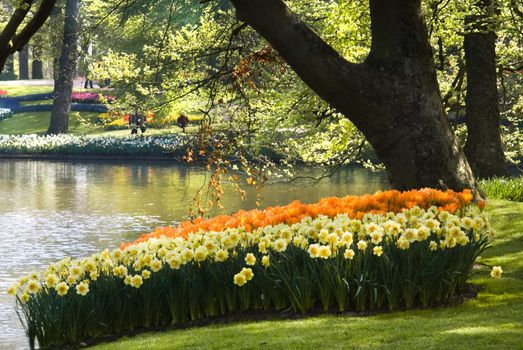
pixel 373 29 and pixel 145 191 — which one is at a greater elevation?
pixel 373 29

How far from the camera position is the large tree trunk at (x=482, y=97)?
20.4m

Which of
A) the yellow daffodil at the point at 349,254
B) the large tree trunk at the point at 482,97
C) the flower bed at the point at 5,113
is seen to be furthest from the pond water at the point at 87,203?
the flower bed at the point at 5,113

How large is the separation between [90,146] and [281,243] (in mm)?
39463

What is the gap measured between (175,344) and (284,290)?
1372 mm

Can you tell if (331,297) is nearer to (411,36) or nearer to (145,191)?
(411,36)

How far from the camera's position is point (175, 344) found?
809 centimetres

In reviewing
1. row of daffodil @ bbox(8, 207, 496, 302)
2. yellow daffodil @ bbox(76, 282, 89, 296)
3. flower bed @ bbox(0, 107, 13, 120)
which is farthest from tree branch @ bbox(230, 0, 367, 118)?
flower bed @ bbox(0, 107, 13, 120)

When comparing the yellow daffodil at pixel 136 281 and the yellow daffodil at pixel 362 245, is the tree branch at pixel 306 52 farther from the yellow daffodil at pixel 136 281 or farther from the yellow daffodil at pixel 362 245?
the yellow daffodil at pixel 136 281

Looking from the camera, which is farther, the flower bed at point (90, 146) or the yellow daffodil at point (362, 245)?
the flower bed at point (90, 146)

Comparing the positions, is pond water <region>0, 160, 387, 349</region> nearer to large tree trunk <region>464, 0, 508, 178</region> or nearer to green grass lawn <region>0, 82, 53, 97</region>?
large tree trunk <region>464, 0, 508, 178</region>

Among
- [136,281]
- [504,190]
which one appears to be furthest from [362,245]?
[504,190]

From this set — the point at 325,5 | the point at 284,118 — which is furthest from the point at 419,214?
the point at 325,5

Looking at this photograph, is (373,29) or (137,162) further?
(137,162)

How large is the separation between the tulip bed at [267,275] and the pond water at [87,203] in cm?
279
